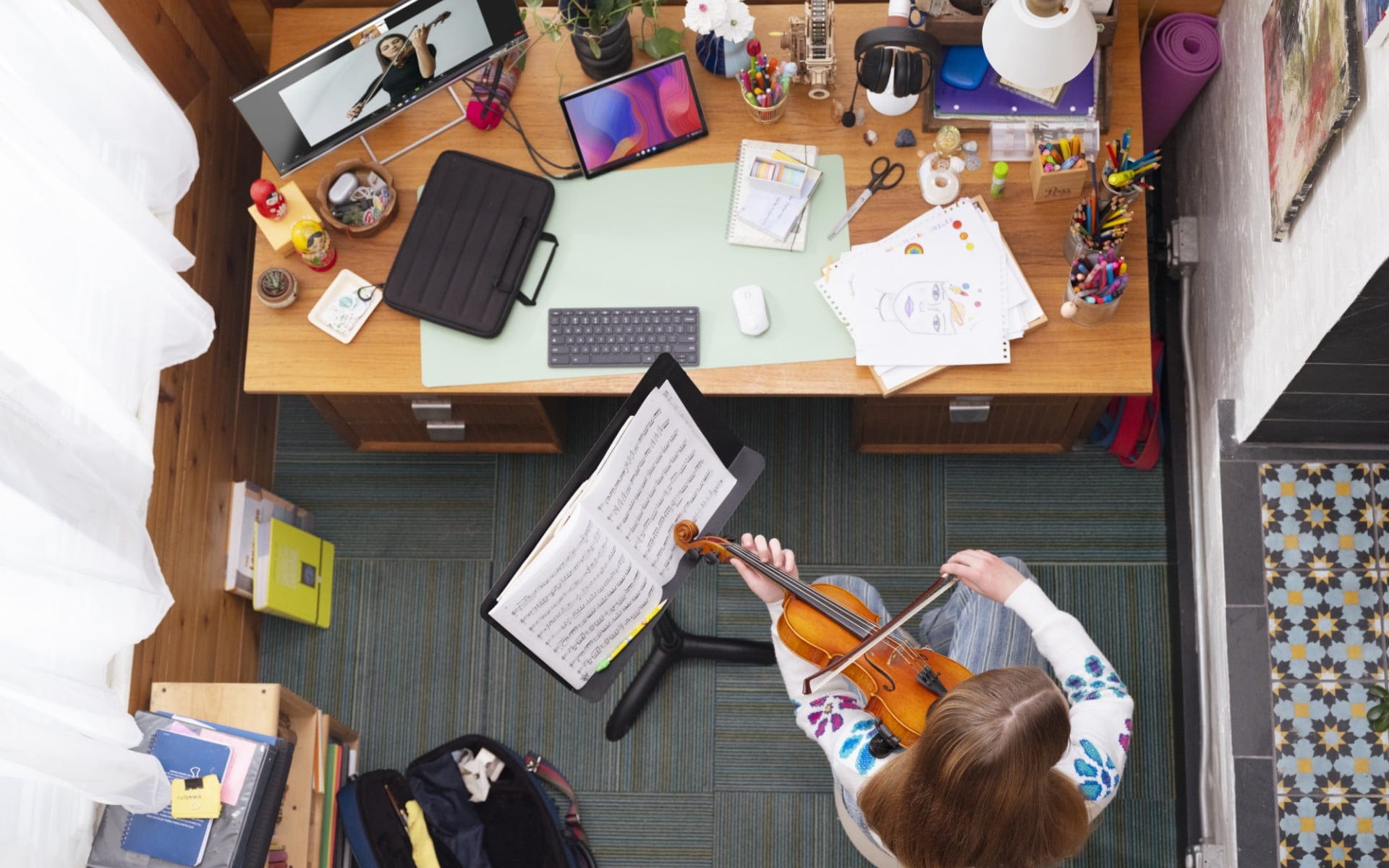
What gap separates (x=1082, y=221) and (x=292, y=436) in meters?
1.90

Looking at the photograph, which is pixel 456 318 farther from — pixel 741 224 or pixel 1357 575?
pixel 1357 575

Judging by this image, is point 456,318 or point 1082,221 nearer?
point 1082,221

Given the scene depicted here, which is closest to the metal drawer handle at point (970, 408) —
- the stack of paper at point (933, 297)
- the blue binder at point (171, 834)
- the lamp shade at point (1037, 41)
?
the stack of paper at point (933, 297)

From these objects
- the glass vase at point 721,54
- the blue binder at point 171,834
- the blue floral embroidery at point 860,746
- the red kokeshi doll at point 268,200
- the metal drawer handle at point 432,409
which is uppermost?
the glass vase at point 721,54

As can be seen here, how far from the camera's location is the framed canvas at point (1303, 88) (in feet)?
5.36

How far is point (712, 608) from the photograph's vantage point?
2.66 m

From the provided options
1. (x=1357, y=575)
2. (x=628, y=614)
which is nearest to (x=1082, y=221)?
(x=1357, y=575)

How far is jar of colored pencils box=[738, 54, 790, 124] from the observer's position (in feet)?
6.81

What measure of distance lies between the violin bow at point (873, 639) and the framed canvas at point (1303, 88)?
855mm

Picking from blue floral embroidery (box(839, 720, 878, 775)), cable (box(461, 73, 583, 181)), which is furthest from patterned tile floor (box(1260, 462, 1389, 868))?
cable (box(461, 73, 583, 181))

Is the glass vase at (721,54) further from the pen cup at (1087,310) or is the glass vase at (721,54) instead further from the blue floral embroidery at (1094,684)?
the blue floral embroidery at (1094,684)

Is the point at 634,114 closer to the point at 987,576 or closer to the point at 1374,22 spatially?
the point at 987,576

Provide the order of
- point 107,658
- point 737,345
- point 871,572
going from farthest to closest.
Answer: point 871,572 → point 737,345 → point 107,658

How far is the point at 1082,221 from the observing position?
195 cm
